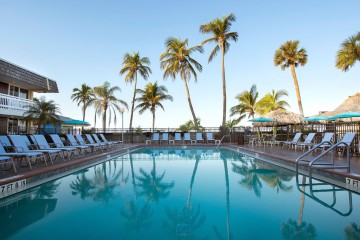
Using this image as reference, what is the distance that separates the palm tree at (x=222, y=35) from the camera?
65.2 feet

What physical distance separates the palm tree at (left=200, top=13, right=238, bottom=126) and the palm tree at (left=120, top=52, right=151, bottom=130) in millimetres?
7263

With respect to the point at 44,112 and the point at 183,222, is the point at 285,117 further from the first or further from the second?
the point at 44,112

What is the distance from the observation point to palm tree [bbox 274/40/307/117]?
21.1m

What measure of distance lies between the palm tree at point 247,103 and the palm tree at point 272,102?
112 centimetres

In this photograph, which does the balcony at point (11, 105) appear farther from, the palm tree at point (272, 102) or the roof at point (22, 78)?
the palm tree at point (272, 102)

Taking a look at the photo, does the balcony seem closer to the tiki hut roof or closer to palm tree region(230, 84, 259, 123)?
the tiki hut roof

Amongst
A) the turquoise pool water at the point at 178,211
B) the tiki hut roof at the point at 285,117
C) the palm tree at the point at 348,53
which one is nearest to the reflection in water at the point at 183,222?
the turquoise pool water at the point at 178,211

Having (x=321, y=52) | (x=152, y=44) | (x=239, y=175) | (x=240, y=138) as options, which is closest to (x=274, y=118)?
(x=240, y=138)

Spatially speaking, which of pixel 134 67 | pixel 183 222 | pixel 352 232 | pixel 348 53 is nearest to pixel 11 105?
pixel 134 67

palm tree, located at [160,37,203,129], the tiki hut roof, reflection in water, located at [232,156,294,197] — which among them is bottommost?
reflection in water, located at [232,156,294,197]

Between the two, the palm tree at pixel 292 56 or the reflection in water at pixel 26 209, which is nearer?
the reflection in water at pixel 26 209

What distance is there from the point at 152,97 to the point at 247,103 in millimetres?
11227

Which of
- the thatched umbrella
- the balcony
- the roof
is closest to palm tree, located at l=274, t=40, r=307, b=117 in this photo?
the thatched umbrella

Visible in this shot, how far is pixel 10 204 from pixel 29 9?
12.9m
